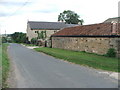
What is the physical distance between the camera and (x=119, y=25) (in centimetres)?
2356

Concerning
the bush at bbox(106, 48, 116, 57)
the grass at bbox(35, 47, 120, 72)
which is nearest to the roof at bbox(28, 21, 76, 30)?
the grass at bbox(35, 47, 120, 72)

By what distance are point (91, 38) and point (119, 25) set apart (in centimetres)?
379

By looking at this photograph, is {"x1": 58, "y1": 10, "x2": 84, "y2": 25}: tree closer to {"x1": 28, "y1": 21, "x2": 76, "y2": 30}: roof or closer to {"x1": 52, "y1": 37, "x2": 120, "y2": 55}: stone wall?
{"x1": 28, "y1": 21, "x2": 76, "y2": 30}: roof

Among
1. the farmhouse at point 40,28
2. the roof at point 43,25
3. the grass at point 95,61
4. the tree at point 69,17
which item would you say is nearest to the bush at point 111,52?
the grass at point 95,61

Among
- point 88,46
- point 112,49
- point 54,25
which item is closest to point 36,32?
point 54,25

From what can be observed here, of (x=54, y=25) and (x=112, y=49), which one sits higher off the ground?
(x=54, y=25)

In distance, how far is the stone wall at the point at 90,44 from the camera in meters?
21.4

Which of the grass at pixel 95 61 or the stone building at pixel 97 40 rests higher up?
the stone building at pixel 97 40

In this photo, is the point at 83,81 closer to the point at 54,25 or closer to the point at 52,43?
the point at 52,43

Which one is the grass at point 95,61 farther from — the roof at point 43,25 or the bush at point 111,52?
the roof at point 43,25

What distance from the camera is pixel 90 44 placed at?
82.6 feet

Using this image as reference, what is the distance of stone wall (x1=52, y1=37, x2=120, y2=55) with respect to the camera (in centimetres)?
2141

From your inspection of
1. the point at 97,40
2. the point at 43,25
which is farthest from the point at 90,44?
the point at 43,25

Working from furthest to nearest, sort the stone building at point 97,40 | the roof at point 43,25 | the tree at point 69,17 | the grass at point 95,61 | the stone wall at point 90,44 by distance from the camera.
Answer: the tree at point 69,17, the roof at point 43,25, the stone wall at point 90,44, the stone building at point 97,40, the grass at point 95,61
